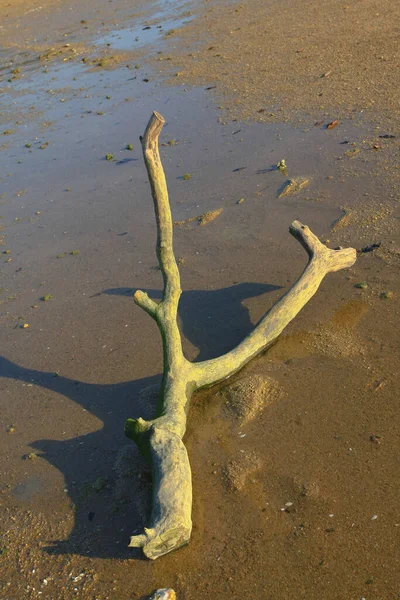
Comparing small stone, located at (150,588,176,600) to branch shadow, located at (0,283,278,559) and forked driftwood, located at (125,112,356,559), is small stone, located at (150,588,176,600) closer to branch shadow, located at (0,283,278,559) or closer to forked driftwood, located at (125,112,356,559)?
forked driftwood, located at (125,112,356,559)

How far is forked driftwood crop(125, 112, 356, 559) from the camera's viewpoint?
339cm

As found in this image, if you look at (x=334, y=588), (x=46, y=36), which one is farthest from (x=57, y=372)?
(x=46, y=36)

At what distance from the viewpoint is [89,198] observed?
7742 millimetres

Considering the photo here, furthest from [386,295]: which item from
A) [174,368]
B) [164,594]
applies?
[164,594]

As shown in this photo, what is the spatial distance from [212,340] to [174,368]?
773 mm

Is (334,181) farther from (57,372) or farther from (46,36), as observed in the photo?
(46,36)

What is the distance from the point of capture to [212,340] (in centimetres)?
509

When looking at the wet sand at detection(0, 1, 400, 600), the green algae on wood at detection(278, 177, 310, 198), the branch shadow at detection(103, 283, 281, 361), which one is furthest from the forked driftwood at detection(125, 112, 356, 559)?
the green algae on wood at detection(278, 177, 310, 198)

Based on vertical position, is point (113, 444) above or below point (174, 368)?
below

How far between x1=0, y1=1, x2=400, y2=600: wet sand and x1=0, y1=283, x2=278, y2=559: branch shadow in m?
0.01

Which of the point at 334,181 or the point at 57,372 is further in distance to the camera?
the point at 334,181

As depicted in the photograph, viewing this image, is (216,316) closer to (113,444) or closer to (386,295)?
(386,295)

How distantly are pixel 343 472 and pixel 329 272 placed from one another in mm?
2118

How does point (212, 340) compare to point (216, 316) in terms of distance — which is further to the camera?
point (216, 316)
